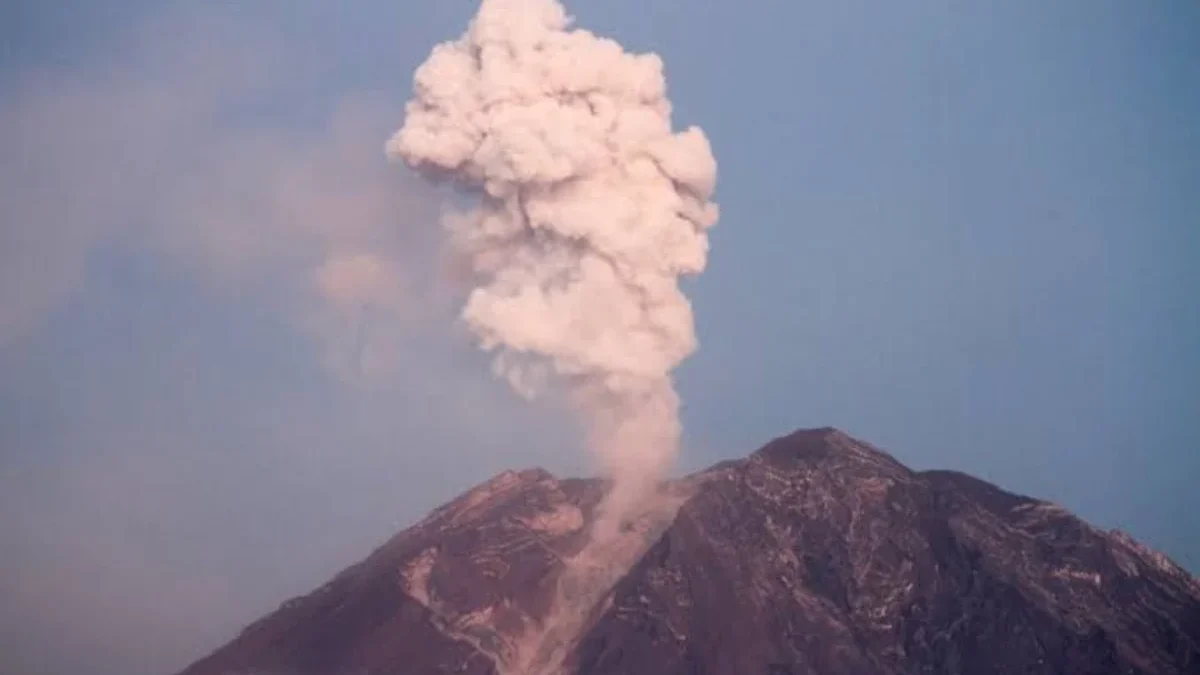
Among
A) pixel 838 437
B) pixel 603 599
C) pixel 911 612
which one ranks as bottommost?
pixel 911 612

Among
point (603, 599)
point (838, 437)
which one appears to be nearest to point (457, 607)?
point (603, 599)

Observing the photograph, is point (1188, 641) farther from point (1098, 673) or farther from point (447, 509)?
point (447, 509)

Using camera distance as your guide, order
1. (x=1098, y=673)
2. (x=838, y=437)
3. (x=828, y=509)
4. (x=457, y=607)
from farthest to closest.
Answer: (x=838, y=437) < (x=828, y=509) < (x=457, y=607) < (x=1098, y=673)

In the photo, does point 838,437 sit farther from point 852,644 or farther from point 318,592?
point 318,592

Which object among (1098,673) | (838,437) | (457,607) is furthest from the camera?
(838,437)

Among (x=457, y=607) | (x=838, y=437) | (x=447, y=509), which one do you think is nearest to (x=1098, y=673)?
(x=838, y=437)

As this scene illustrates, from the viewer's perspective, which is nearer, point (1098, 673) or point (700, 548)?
point (1098, 673)

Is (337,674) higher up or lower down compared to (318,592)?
lower down
